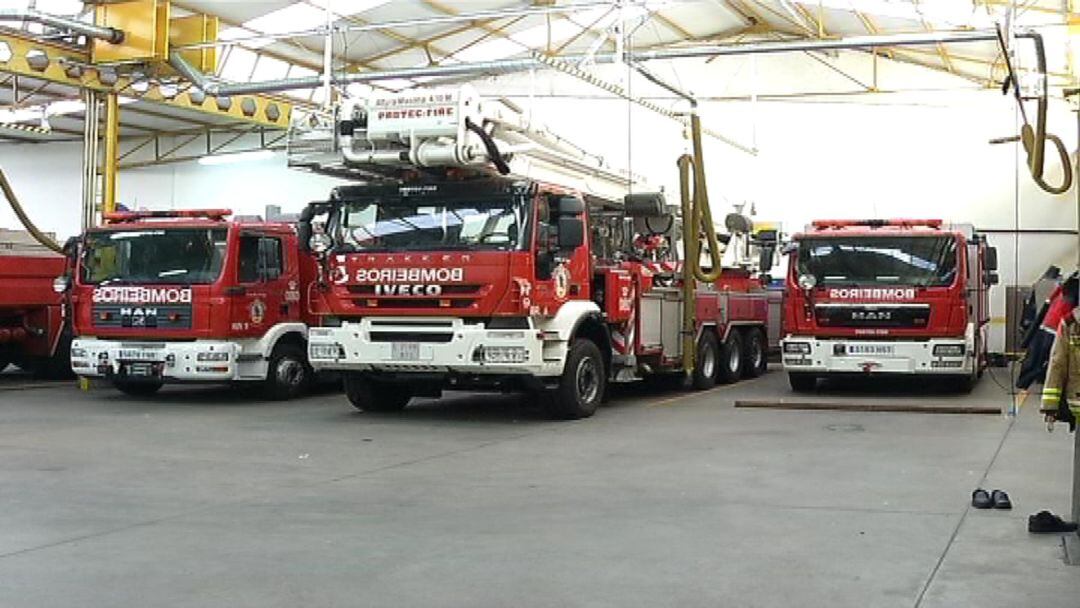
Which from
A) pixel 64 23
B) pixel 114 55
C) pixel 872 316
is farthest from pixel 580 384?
pixel 114 55

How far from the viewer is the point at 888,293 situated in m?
13.9

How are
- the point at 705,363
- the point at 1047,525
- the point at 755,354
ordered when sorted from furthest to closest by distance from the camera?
the point at 755,354 < the point at 705,363 < the point at 1047,525

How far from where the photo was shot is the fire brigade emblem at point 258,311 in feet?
44.1

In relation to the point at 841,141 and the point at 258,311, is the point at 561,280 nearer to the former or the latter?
the point at 258,311

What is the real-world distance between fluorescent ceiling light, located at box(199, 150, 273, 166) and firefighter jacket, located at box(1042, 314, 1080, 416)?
2641 cm

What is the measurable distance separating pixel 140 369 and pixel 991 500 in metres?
9.72

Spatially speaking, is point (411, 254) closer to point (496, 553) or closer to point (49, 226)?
point (496, 553)

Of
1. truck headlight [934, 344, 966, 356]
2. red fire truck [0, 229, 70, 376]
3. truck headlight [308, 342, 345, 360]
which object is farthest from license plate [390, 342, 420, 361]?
red fire truck [0, 229, 70, 376]

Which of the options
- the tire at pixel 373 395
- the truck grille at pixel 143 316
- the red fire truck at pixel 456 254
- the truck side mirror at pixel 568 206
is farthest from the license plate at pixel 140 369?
the truck side mirror at pixel 568 206

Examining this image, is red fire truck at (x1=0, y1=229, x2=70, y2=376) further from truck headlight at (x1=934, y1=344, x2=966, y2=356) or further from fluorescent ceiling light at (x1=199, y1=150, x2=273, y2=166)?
fluorescent ceiling light at (x1=199, y1=150, x2=273, y2=166)

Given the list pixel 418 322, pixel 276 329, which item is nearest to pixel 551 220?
pixel 418 322

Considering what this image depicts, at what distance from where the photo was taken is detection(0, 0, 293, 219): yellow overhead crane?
1599cm

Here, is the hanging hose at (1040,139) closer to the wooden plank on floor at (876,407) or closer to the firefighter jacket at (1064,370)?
the firefighter jacket at (1064,370)

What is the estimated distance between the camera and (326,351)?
1133 cm
